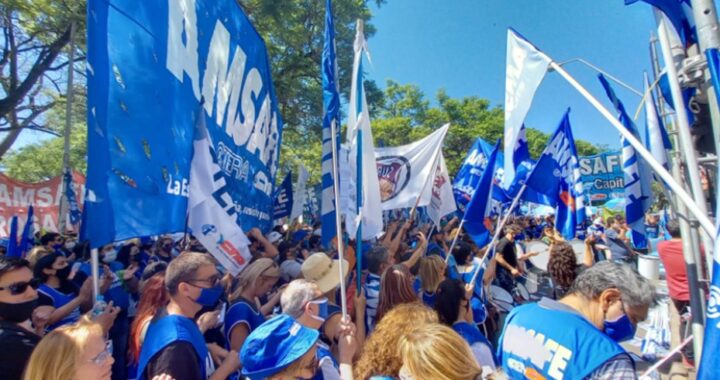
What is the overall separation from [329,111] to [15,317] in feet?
8.09

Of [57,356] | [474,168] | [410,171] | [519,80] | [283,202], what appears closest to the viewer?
[57,356]

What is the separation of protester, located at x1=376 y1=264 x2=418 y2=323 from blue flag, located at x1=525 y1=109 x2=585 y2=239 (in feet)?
7.23

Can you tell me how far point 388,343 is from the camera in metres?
2.31

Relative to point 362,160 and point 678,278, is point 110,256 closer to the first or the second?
point 362,160

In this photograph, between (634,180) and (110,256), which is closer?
(634,180)

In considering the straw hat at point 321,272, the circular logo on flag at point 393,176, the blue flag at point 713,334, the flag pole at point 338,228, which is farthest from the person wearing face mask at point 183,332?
the circular logo on flag at point 393,176

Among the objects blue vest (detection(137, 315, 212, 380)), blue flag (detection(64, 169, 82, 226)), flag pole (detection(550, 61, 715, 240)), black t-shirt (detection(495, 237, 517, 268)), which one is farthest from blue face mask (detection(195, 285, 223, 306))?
blue flag (detection(64, 169, 82, 226))

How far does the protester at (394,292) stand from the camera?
10.6 feet

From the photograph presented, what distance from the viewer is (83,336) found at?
6.20 feet

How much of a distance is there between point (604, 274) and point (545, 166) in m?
2.90

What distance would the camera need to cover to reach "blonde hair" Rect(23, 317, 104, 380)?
70.0 inches

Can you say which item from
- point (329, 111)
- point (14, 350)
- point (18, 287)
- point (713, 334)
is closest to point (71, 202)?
point (18, 287)

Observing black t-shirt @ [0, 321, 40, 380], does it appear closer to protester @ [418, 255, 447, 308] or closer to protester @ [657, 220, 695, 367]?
protester @ [418, 255, 447, 308]

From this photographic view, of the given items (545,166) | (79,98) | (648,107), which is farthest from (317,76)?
(648,107)
